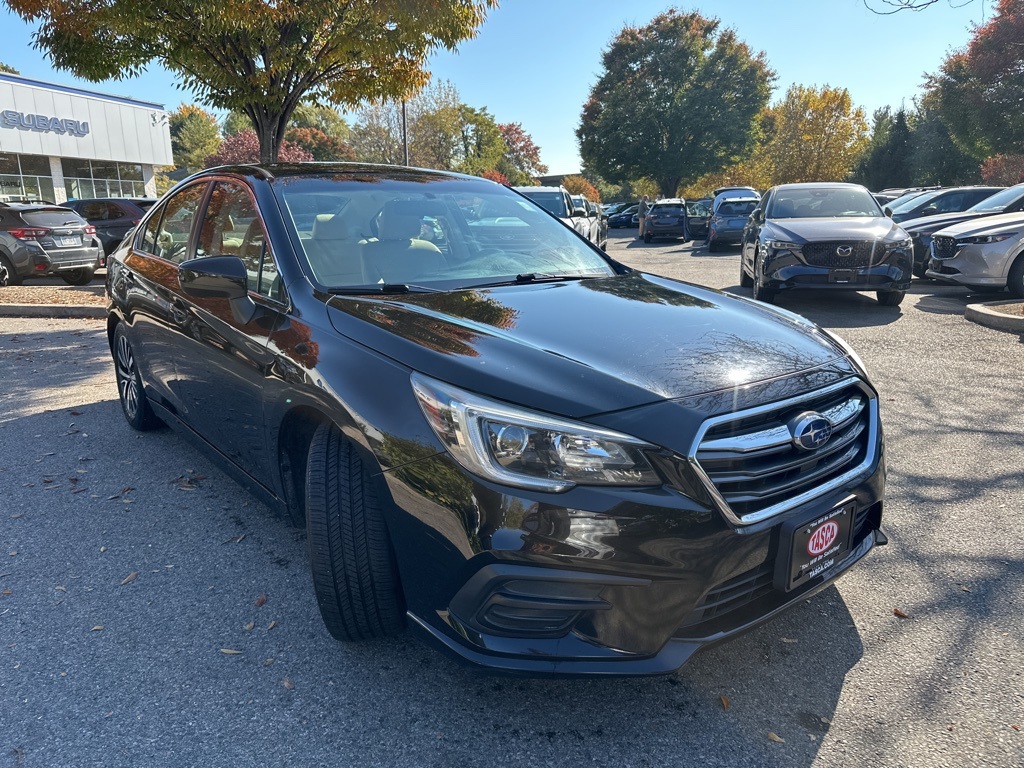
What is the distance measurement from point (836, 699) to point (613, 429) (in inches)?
47.4

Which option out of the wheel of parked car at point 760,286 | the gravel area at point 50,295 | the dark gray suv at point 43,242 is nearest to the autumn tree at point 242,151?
the dark gray suv at point 43,242

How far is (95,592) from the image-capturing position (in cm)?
296

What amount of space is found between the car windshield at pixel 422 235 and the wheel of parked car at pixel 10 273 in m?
12.0

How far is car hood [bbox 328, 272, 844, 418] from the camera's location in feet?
6.63

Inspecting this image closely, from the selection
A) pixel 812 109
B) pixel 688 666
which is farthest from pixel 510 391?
pixel 812 109

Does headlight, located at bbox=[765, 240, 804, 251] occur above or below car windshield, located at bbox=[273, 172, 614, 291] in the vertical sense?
below

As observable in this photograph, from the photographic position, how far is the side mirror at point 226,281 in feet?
9.34

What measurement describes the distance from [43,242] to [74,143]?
20.9 metres

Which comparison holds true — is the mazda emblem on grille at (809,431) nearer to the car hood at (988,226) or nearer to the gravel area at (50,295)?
the car hood at (988,226)

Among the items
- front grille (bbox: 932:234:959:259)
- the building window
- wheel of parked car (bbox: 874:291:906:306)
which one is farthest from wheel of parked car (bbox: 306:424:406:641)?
the building window

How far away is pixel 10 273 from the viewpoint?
12.5m

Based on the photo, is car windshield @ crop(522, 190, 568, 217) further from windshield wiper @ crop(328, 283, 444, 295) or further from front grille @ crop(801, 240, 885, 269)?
windshield wiper @ crop(328, 283, 444, 295)

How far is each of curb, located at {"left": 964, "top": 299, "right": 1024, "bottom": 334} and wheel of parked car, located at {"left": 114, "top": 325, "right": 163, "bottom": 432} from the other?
27.5 ft

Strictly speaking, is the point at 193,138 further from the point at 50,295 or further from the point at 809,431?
the point at 809,431
